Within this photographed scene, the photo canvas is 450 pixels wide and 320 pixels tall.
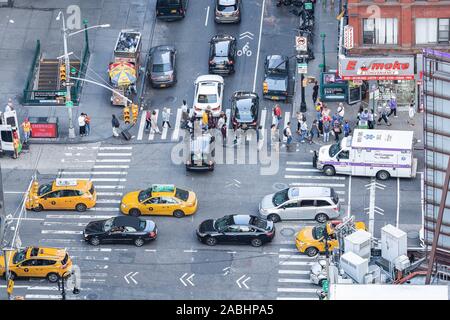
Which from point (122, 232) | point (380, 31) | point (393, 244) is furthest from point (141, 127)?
point (393, 244)

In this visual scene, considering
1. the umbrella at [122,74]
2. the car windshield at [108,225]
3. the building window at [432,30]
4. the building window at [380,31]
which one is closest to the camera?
the car windshield at [108,225]

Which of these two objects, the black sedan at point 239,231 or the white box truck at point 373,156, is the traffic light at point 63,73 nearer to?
the black sedan at point 239,231

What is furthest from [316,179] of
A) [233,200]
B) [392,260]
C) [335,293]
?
[335,293]

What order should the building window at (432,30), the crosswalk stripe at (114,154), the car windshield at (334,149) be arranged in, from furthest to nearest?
1. the crosswalk stripe at (114,154)
2. the building window at (432,30)
3. the car windshield at (334,149)

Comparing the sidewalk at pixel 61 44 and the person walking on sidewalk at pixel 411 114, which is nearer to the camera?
the person walking on sidewalk at pixel 411 114

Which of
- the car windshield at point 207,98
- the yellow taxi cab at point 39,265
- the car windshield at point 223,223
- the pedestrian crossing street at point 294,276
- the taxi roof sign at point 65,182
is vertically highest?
the car windshield at point 207,98

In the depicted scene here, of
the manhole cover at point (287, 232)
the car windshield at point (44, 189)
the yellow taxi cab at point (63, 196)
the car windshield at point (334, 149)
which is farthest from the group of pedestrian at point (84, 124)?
the manhole cover at point (287, 232)

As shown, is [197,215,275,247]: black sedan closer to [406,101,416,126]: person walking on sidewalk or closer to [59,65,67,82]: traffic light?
[406,101,416,126]: person walking on sidewalk

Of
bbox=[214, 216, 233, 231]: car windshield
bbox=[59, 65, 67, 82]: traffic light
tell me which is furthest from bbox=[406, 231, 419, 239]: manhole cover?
bbox=[59, 65, 67, 82]: traffic light
